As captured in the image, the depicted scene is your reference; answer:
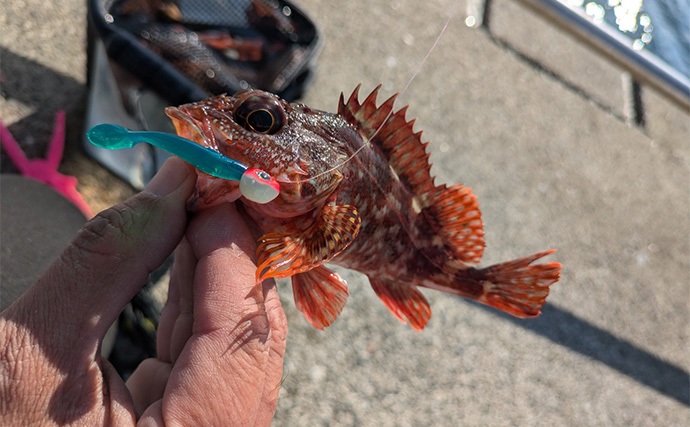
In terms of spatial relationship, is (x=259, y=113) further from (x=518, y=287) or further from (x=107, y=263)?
(x=518, y=287)

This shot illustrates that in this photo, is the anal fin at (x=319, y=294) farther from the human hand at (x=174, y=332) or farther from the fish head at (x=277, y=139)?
the fish head at (x=277, y=139)

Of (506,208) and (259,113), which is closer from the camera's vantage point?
(259,113)

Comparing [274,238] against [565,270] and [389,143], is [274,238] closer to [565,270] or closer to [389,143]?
[389,143]

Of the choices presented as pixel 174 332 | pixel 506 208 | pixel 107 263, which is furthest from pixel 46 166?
pixel 506 208

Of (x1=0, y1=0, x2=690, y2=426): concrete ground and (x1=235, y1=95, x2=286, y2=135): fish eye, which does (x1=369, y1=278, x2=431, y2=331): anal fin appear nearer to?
(x1=235, y1=95, x2=286, y2=135): fish eye

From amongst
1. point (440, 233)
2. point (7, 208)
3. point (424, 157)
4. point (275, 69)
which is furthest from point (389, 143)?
point (275, 69)

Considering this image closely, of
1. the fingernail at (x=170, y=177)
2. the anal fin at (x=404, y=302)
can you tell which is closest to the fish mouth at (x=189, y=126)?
the fingernail at (x=170, y=177)
